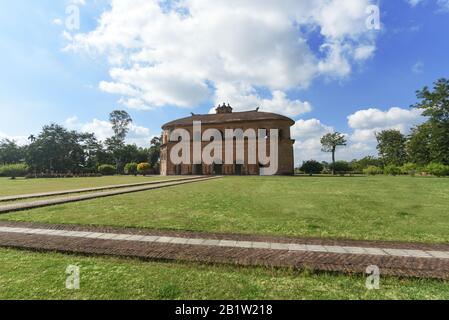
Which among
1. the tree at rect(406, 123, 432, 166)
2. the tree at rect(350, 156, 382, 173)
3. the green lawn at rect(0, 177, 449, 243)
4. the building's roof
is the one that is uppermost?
the building's roof

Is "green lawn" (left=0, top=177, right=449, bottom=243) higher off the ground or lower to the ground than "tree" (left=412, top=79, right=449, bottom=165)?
lower

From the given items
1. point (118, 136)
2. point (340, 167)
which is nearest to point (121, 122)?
point (118, 136)

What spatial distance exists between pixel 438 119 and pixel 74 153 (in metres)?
83.1

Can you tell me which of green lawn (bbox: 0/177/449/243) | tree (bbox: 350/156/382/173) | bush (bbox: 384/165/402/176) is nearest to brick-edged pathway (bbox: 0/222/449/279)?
green lawn (bbox: 0/177/449/243)

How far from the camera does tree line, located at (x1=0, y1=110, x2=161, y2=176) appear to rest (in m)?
57.8

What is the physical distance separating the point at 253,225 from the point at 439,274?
3.67 meters

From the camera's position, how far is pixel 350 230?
5.84 m

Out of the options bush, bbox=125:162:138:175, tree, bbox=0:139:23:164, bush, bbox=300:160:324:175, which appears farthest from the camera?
tree, bbox=0:139:23:164

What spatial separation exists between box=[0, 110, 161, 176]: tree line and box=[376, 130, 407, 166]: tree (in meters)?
59.5

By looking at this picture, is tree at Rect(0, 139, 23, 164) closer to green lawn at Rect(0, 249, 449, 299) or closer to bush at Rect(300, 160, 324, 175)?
bush at Rect(300, 160, 324, 175)

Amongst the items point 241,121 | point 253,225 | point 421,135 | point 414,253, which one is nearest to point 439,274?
point 414,253

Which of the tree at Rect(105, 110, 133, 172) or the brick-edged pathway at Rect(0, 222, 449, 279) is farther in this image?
the tree at Rect(105, 110, 133, 172)

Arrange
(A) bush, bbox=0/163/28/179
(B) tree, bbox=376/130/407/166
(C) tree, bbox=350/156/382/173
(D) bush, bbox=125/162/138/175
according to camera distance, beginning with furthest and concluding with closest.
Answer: (B) tree, bbox=376/130/407/166
(C) tree, bbox=350/156/382/173
(D) bush, bbox=125/162/138/175
(A) bush, bbox=0/163/28/179

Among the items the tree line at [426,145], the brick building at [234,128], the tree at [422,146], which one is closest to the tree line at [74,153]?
the brick building at [234,128]
